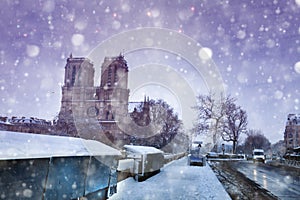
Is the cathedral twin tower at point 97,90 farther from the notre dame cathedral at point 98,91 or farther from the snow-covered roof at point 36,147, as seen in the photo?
the snow-covered roof at point 36,147

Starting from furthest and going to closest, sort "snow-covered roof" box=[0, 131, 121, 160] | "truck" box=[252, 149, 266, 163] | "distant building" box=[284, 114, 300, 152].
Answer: "distant building" box=[284, 114, 300, 152]
"truck" box=[252, 149, 266, 163]
"snow-covered roof" box=[0, 131, 121, 160]

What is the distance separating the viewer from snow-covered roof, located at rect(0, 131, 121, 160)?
3.44 metres

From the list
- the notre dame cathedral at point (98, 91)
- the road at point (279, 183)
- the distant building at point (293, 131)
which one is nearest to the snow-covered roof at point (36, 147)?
the road at point (279, 183)

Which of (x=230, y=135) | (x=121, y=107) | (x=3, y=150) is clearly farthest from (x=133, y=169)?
(x=121, y=107)

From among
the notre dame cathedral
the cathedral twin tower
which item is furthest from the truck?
the cathedral twin tower

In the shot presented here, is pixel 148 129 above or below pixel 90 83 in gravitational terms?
below

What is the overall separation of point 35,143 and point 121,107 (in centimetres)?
7930

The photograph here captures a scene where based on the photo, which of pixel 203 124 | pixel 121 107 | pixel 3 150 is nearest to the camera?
pixel 3 150

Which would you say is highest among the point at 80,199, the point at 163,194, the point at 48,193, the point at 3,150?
the point at 3,150

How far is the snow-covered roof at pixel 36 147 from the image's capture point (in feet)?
11.3

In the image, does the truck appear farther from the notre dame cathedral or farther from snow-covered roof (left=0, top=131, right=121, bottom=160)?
snow-covered roof (left=0, top=131, right=121, bottom=160)

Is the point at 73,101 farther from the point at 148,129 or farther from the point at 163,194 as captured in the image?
the point at 163,194

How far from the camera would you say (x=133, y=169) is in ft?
37.6

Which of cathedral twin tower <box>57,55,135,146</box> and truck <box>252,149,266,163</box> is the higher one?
cathedral twin tower <box>57,55,135,146</box>
